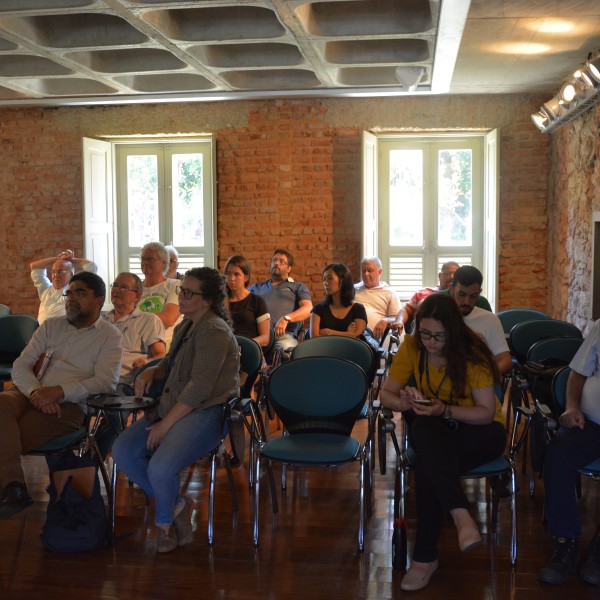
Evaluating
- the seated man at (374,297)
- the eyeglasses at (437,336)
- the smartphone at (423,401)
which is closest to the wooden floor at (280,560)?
the smartphone at (423,401)

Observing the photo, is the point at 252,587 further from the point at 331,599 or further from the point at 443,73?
the point at 443,73

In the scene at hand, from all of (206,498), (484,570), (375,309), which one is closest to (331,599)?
(484,570)

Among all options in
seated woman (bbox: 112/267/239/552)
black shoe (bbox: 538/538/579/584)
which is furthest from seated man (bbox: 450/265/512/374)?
seated woman (bbox: 112/267/239/552)

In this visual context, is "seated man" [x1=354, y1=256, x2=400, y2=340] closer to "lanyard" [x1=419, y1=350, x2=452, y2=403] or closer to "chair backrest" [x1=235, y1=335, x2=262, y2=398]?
"chair backrest" [x1=235, y1=335, x2=262, y2=398]

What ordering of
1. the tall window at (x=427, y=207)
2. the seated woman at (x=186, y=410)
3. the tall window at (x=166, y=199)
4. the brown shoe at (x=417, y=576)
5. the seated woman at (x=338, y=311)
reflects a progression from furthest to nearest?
the tall window at (x=166, y=199), the tall window at (x=427, y=207), the seated woman at (x=338, y=311), the seated woman at (x=186, y=410), the brown shoe at (x=417, y=576)

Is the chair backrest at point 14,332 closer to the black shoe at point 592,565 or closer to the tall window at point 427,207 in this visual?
the black shoe at point 592,565

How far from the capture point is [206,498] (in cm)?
471

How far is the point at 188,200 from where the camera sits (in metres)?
10.4

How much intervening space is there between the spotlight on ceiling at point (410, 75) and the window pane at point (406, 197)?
6.13 ft

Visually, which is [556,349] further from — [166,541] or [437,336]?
[166,541]

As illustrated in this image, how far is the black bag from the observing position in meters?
3.92

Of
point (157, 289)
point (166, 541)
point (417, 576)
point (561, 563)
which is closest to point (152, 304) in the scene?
point (157, 289)

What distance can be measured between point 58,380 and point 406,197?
21.5ft

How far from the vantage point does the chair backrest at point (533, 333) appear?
19.8 feet
